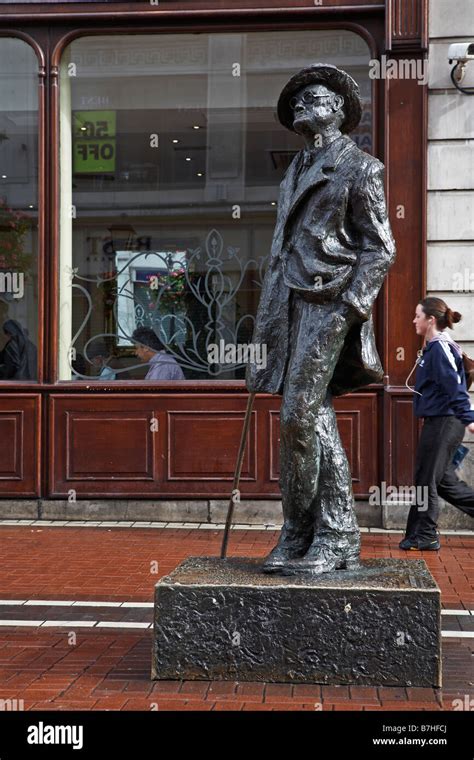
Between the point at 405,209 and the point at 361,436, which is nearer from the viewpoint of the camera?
the point at 405,209

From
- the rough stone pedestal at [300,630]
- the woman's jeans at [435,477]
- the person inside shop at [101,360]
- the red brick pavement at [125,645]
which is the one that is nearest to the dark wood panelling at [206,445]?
the person inside shop at [101,360]

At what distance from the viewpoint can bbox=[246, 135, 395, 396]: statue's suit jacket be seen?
224 inches

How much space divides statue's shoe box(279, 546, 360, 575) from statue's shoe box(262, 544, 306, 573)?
32 mm

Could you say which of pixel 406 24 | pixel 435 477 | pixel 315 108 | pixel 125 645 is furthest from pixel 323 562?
pixel 406 24

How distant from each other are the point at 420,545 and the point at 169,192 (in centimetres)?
419

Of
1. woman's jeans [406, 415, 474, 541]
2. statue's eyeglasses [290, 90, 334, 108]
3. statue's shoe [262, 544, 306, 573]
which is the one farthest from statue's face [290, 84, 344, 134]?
woman's jeans [406, 415, 474, 541]

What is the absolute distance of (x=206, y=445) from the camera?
10.7 meters

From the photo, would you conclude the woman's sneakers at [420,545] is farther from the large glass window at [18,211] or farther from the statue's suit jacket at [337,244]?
the large glass window at [18,211]

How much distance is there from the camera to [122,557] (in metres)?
8.91

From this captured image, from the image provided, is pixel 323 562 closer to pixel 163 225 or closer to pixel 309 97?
pixel 309 97

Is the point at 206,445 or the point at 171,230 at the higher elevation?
the point at 171,230

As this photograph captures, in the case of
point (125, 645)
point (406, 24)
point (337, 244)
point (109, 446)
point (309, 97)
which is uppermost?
point (406, 24)

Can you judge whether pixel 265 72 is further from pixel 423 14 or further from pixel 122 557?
pixel 122 557

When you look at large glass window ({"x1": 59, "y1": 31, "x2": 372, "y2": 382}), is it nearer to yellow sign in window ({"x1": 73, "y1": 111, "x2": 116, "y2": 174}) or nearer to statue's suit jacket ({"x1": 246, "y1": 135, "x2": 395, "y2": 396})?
yellow sign in window ({"x1": 73, "y1": 111, "x2": 116, "y2": 174})
